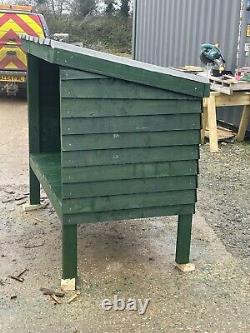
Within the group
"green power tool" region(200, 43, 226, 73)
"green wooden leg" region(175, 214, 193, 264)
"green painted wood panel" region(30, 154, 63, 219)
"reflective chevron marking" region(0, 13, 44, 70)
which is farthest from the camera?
"reflective chevron marking" region(0, 13, 44, 70)

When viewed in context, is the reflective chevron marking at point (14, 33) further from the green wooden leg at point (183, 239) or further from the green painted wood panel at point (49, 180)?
the green wooden leg at point (183, 239)

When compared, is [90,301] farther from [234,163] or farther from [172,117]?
[234,163]

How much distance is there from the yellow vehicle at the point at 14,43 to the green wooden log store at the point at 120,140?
304 inches

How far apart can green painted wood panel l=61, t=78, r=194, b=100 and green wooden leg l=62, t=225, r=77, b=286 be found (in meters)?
0.89

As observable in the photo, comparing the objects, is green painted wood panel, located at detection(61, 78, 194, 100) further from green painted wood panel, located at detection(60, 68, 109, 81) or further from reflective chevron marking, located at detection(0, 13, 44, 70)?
reflective chevron marking, located at detection(0, 13, 44, 70)

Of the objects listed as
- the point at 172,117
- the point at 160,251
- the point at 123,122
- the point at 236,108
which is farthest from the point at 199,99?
the point at 236,108

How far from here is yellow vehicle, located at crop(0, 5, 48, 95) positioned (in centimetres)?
1105

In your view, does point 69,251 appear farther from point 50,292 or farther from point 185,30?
point 185,30

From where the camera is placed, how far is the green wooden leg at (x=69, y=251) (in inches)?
132

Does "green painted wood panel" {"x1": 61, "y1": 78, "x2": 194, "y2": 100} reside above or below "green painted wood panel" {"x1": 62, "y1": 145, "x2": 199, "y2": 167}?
above

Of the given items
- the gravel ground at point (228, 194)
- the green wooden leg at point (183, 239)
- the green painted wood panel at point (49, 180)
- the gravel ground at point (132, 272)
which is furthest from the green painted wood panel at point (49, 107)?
the green wooden leg at point (183, 239)

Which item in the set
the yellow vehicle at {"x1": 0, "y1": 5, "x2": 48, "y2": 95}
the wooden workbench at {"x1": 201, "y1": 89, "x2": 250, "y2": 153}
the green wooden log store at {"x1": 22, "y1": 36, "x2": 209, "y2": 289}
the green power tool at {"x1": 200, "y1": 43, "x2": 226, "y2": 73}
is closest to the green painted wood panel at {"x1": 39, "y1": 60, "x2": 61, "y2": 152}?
the green wooden log store at {"x1": 22, "y1": 36, "x2": 209, "y2": 289}

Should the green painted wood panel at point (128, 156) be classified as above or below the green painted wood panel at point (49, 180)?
above

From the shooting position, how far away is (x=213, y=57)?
25.4 feet
